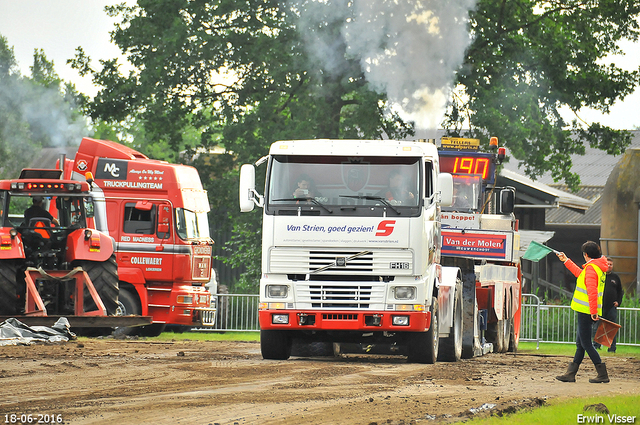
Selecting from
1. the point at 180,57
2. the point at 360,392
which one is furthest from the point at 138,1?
the point at 360,392

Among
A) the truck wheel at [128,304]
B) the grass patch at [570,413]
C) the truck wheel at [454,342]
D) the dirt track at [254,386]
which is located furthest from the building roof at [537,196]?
the grass patch at [570,413]

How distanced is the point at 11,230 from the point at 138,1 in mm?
14875

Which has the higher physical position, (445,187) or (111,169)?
(111,169)

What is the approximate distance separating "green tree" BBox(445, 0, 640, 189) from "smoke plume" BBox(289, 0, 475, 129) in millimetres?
1967

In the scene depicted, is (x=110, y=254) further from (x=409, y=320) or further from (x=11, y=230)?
(x=409, y=320)

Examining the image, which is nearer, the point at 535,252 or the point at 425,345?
the point at 425,345

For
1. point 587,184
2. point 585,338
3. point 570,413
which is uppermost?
point 587,184

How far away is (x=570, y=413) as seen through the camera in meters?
8.71

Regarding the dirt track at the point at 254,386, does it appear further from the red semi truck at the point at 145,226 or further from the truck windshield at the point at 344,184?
the red semi truck at the point at 145,226

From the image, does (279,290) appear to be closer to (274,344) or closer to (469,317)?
(274,344)

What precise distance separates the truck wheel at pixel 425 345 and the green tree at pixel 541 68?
47.6ft

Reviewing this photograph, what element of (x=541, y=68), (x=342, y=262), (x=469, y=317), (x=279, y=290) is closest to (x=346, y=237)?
(x=342, y=262)

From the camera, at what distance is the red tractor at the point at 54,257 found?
1590 centimetres

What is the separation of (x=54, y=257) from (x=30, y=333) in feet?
→ 7.41
